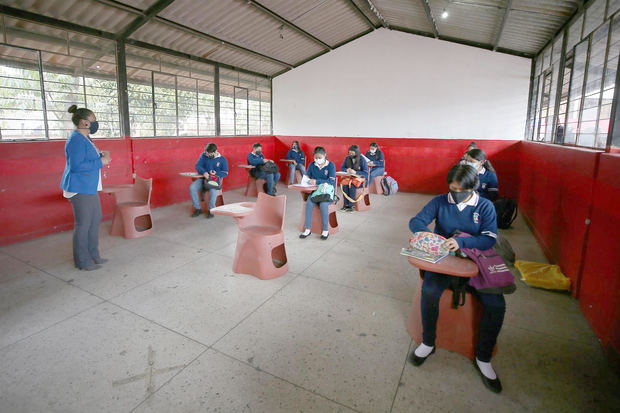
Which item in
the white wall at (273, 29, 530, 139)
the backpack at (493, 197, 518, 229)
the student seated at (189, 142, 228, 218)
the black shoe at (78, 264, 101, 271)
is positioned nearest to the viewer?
the black shoe at (78, 264, 101, 271)

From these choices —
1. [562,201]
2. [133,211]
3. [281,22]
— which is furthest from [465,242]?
[281,22]

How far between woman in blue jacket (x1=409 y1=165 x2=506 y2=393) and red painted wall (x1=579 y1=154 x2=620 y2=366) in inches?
38.0

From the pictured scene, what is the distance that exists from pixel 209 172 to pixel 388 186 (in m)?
4.75

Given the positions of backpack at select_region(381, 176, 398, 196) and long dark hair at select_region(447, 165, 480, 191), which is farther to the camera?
backpack at select_region(381, 176, 398, 196)

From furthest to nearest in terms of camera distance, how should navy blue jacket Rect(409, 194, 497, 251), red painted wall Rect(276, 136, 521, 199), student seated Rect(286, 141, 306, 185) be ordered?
student seated Rect(286, 141, 306, 185), red painted wall Rect(276, 136, 521, 199), navy blue jacket Rect(409, 194, 497, 251)

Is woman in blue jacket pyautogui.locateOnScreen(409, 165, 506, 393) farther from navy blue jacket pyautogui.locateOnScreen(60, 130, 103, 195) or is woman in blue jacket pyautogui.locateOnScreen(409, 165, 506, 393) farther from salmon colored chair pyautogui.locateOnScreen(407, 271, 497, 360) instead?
navy blue jacket pyautogui.locateOnScreen(60, 130, 103, 195)

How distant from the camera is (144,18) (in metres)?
5.80

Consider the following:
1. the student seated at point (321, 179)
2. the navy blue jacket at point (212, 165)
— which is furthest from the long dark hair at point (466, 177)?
the navy blue jacket at point (212, 165)

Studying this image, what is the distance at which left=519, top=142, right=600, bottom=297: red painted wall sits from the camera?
335 centimetres

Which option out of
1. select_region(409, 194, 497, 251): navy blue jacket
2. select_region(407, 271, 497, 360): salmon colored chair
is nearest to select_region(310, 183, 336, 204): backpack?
select_region(409, 194, 497, 251): navy blue jacket

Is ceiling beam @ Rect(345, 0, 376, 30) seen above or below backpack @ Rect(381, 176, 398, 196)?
above

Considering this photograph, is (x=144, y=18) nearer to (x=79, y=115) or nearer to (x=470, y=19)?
(x=79, y=115)

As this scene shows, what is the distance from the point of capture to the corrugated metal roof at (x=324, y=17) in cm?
716

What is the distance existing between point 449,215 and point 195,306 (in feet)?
7.81
